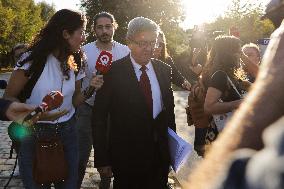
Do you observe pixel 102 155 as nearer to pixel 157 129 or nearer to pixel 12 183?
pixel 157 129

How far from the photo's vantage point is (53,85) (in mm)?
3535

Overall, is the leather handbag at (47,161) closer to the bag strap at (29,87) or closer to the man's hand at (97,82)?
the bag strap at (29,87)

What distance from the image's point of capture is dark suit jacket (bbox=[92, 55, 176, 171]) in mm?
3779

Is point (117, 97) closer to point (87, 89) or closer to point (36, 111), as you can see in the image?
point (87, 89)

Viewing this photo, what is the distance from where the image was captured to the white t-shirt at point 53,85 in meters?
3.45

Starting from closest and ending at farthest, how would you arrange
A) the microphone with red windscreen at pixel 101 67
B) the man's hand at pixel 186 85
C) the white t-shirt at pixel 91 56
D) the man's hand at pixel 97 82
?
the man's hand at pixel 97 82 → the microphone with red windscreen at pixel 101 67 → the man's hand at pixel 186 85 → the white t-shirt at pixel 91 56

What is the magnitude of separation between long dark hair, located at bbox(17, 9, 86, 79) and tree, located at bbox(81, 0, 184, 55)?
1191 inches

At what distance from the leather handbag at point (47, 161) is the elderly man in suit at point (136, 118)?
497 millimetres

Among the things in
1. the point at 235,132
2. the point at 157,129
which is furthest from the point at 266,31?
the point at 235,132

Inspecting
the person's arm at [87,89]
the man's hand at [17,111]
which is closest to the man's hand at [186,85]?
the person's arm at [87,89]

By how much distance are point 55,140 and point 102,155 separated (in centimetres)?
55

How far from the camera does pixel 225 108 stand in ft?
12.8

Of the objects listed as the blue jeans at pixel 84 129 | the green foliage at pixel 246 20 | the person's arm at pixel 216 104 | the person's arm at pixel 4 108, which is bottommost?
the green foliage at pixel 246 20

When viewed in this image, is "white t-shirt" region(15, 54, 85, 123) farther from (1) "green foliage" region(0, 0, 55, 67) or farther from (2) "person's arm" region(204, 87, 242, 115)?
(1) "green foliage" region(0, 0, 55, 67)
